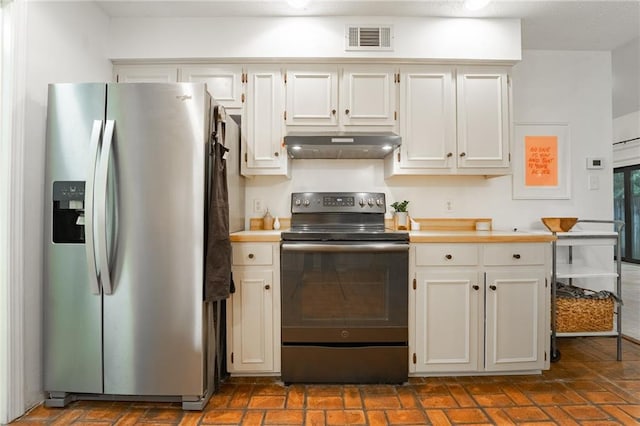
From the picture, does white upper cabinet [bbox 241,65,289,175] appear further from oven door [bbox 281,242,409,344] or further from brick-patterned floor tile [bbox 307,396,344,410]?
brick-patterned floor tile [bbox 307,396,344,410]

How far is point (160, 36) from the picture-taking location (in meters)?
2.56

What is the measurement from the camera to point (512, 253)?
2.25m

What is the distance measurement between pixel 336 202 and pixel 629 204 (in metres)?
5.57

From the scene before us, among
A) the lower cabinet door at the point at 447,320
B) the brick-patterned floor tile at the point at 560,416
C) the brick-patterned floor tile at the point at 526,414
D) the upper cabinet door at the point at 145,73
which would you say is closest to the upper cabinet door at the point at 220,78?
the upper cabinet door at the point at 145,73

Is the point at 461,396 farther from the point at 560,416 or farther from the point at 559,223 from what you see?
the point at 559,223

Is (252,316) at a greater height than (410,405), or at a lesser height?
greater

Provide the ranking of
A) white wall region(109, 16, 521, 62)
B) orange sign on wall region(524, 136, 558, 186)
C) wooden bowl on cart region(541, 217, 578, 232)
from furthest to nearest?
orange sign on wall region(524, 136, 558, 186) → wooden bowl on cart region(541, 217, 578, 232) → white wall region(109, 16, 521, 62)

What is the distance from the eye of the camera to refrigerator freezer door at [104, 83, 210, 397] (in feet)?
6.23

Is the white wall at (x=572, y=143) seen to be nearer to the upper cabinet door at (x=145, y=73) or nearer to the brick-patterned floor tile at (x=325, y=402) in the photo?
the brick-patterned floor tile at (x=325, y=402)

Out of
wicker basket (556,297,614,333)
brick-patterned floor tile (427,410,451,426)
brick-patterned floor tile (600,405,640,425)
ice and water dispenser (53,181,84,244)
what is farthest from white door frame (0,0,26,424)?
wicker basket (556,297,614,333)

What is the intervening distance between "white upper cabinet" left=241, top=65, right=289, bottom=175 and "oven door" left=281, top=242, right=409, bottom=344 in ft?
2.37

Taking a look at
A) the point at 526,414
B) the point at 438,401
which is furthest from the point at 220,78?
the point at 526,414

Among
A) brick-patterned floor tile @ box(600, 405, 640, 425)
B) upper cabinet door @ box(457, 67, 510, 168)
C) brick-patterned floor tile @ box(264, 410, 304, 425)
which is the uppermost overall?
upper cabinet door @ box(457, 67, 510, 168)

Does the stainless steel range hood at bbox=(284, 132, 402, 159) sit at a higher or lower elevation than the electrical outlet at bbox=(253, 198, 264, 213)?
higher
